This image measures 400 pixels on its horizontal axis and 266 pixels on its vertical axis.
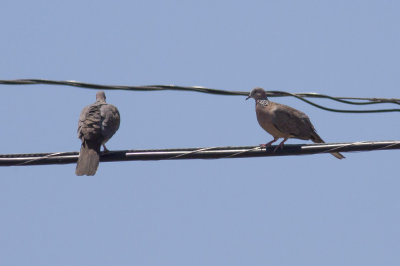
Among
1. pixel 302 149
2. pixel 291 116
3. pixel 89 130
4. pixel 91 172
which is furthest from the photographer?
pixel 291 116

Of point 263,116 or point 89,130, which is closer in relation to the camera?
point 89,130

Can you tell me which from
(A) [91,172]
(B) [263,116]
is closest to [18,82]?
(A) [91,172]

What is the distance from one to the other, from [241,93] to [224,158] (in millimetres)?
701

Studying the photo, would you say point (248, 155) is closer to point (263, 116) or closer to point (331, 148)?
point (331, 148)

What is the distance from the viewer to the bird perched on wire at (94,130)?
7832mm

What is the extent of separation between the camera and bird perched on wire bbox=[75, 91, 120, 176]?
25.7 ft

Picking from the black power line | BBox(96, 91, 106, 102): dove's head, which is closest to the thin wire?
the black power line

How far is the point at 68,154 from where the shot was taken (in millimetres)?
7070

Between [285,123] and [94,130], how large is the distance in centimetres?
233

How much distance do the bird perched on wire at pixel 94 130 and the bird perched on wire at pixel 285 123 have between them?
1728 millimetres

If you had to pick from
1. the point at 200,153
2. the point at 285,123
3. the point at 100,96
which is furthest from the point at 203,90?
the point at 100,96

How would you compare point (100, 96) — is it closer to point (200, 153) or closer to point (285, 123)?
point (285, 123)

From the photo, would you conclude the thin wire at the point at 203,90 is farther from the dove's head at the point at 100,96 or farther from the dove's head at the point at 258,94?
the dove's head at the point at 100,96

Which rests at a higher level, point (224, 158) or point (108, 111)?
point (108, 111)
